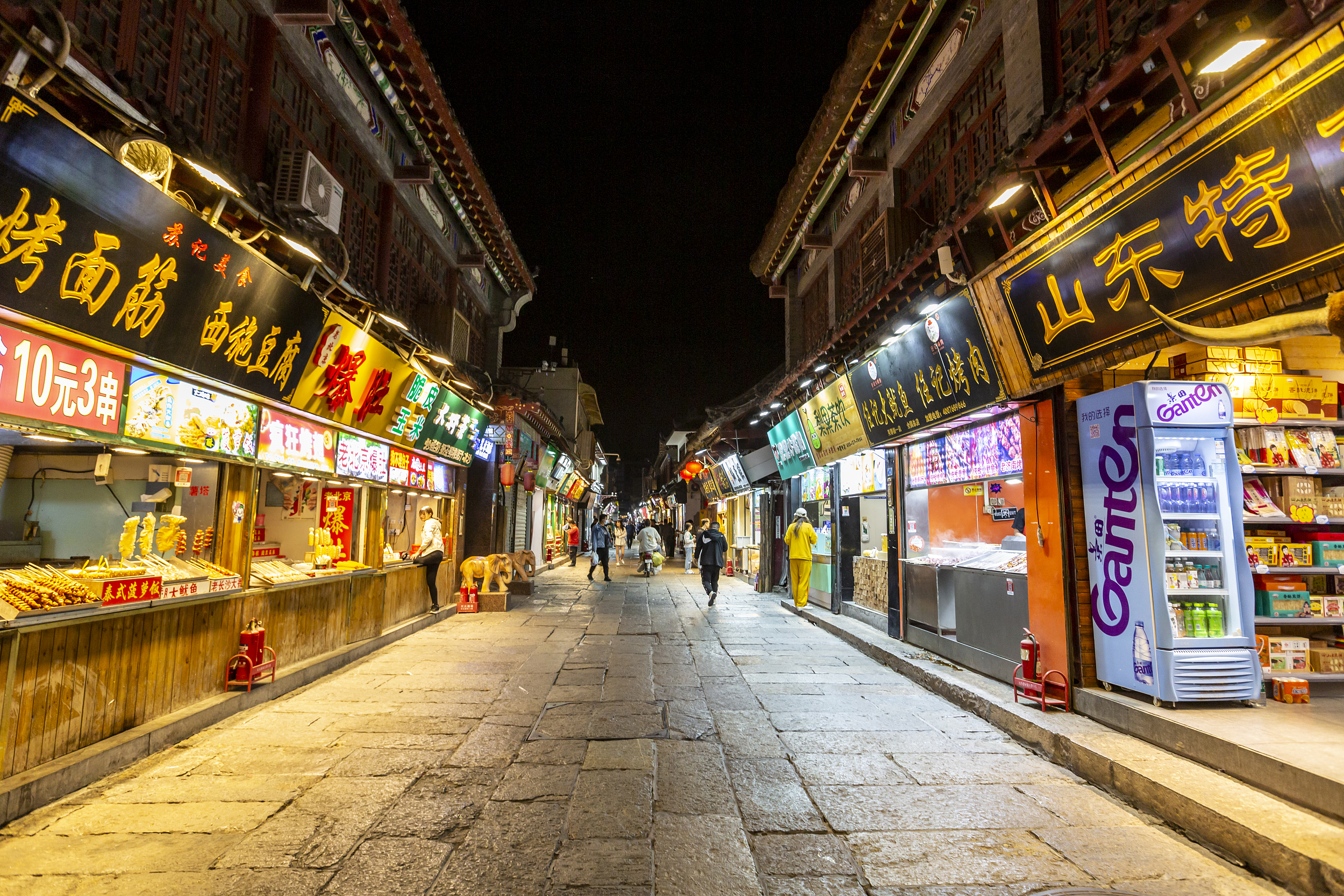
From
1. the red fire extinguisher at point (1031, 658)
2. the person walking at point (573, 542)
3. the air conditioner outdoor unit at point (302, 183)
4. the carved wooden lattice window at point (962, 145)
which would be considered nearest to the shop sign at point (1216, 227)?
the carved wooden lattice window at point (962, 145)

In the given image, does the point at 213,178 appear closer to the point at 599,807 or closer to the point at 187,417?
the point at 187,417

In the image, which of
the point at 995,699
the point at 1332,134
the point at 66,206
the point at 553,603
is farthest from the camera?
the point at 553,603

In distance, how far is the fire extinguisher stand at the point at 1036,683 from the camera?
5.37 meters

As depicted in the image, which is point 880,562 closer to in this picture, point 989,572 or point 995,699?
point 989,572

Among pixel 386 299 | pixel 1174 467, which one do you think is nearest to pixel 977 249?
pixel 1174 467

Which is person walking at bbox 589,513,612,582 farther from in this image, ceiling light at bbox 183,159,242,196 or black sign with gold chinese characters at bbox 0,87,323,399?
ceiling light at bbox 183,159,242,196

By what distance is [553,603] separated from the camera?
13.2 m

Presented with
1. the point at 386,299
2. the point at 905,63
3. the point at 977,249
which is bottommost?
the point at 977,249

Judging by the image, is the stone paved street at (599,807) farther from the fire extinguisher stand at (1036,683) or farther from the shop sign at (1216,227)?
the shop sign at (1216,227)

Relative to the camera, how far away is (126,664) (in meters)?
4.57

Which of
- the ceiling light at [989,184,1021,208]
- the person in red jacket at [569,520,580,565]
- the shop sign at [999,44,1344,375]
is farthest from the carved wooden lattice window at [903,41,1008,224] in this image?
the person in red jacket at [569,520,580,565]

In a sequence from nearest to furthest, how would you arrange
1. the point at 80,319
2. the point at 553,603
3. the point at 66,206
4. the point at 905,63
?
the point at 66,206 → the point at 80,319 → the point at 905,63 → the point at 553,603

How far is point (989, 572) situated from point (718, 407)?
14518mm

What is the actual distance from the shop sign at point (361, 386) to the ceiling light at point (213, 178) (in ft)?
6.69
